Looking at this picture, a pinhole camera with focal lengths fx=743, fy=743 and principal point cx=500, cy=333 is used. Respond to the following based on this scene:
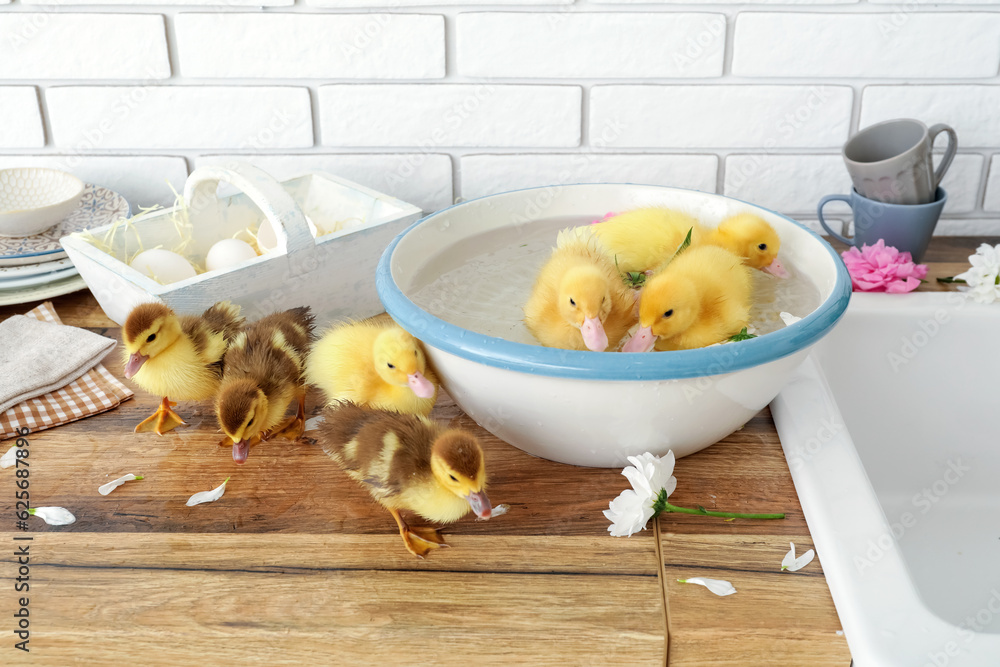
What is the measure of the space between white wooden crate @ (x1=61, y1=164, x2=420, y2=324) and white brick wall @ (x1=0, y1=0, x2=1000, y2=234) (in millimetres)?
186

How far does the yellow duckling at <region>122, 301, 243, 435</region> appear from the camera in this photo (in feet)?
2.47

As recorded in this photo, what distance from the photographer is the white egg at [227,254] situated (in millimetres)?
982

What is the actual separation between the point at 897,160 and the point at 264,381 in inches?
34.5

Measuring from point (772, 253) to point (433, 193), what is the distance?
2.05ft

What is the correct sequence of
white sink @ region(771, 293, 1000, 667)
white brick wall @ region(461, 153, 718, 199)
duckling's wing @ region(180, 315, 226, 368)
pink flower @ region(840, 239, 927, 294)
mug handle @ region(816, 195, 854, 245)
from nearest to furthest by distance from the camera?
duckling's wing @ region(180, 315, 226, 368) → white sink @ region(771, 293, 1000, 667) → pink flower @ region(840, 239, 927, 294) → mug handle @ region(816, 195, 854, 245) → white brick wall @ region(461, 153, 718, 199)

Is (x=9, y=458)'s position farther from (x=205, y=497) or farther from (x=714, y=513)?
(x=714, y=513)

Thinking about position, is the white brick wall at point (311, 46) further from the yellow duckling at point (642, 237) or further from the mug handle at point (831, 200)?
the mug handle at point (831, 200)

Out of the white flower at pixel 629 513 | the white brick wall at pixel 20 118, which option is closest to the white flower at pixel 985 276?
the white flower at pixel 629 513

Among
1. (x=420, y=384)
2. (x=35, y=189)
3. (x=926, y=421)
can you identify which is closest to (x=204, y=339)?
(x=420, y=384)

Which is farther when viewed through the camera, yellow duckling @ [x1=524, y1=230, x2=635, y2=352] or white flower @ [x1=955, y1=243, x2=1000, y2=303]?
white flower @ [x1=955, y1=243, x2=1000, y2=303]

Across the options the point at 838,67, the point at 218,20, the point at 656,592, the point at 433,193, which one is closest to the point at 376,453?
the point at 656,592

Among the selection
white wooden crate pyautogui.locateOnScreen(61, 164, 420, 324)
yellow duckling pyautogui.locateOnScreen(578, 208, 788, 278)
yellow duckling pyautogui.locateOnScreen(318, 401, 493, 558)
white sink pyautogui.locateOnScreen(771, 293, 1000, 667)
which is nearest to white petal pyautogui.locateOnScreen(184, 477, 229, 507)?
yellow duckling pyautogui.locateOnScreen(318, 401, 493, 558)

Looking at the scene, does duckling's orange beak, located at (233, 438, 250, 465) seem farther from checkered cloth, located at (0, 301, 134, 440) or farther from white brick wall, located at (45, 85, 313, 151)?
white brick wall, located at (45, 85, 313, 151)

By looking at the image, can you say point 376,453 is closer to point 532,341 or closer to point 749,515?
point 532,341
